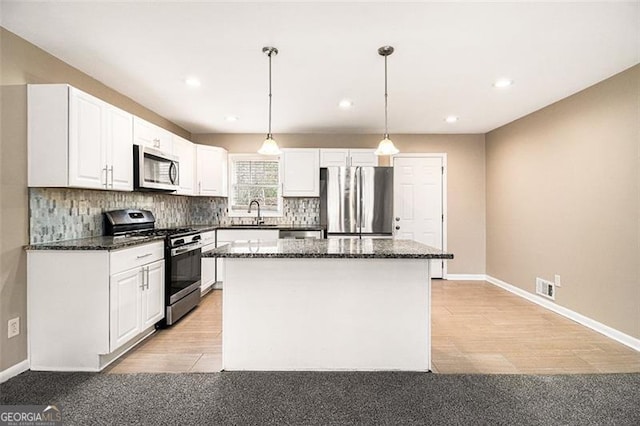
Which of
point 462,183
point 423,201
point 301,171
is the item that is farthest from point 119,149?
point 462,183

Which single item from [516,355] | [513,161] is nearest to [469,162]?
[513,161]

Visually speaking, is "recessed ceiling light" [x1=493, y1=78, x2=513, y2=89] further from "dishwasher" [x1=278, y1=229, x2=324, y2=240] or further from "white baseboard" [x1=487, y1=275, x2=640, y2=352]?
"dishwasher" [x1=278, y1=229, x2=324, y2=240]

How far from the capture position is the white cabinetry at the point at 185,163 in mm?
4086

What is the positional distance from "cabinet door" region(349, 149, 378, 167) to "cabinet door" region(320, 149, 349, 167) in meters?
0.09

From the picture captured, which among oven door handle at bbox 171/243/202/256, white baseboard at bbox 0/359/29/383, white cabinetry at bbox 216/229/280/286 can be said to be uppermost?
white cabinetry at bbox 216/229/280/286

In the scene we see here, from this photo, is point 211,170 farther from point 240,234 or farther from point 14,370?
point 14,370

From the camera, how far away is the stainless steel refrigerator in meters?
4.57

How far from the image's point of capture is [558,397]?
2.02m

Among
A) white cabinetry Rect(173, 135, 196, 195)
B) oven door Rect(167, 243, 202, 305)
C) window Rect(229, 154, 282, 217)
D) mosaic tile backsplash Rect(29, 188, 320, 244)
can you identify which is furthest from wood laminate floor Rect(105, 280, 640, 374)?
window Rect(229, 154, 282, 217)

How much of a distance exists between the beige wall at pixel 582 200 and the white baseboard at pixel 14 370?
16.2 ft

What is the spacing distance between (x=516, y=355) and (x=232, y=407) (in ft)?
7.52

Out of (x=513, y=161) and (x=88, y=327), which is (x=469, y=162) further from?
(x=88, y=327)

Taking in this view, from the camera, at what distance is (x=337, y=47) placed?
2.44 metres

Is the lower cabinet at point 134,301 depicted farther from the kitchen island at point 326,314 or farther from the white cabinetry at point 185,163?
the white cabinetry at point 185,163
